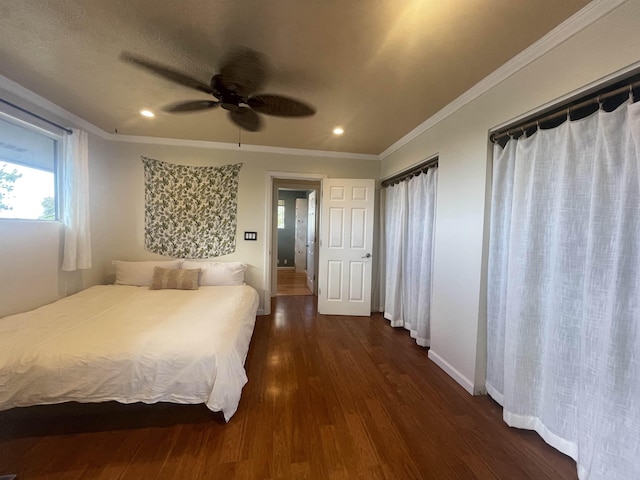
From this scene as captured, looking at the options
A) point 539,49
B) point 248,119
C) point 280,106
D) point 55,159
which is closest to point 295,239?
point 248,119

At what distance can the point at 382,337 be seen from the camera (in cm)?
313

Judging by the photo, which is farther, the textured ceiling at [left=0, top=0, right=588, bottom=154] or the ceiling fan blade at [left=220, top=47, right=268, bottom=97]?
the ceiling fan blade at [left=220, top=47, right=268, bottom=97]

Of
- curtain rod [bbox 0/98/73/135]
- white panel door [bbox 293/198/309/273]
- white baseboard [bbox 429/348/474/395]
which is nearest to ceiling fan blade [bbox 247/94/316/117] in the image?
curtain rod [bbox 0/98/73/135]

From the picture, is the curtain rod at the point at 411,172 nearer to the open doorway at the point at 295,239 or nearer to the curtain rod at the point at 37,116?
the open doorway at the point at 295,239

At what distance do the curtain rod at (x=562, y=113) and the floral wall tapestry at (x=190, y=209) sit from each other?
3102mm

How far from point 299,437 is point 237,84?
2.55 meters

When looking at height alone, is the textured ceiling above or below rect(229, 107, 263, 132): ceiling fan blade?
above

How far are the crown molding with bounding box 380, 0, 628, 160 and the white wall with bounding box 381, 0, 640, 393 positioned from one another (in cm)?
2

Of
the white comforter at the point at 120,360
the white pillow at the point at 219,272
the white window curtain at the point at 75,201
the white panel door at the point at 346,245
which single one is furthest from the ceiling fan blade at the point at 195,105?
the white panel door at the point at 346,245

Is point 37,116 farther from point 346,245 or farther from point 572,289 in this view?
point 572,289

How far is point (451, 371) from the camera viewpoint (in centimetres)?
232

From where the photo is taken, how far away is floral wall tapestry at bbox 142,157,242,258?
3.53 metres

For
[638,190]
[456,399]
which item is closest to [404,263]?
[456,399]

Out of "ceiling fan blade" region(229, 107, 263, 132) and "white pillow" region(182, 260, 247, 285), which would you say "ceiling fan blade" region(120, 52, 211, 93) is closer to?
"ceiling fan blade" region(229, 107, 263, 132)
